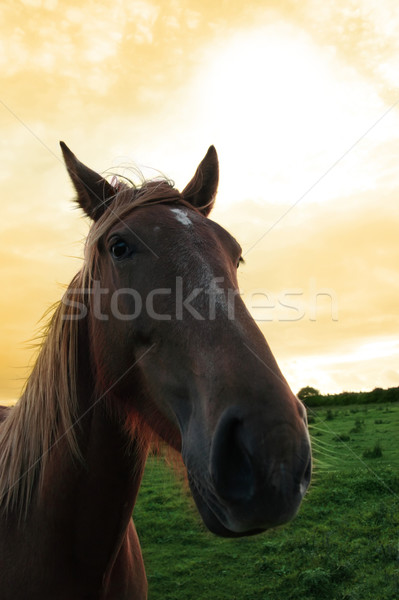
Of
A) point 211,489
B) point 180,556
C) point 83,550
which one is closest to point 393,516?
point 180,556

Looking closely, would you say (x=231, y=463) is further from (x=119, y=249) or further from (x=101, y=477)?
(x=119, y=249)

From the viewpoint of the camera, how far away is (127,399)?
301cm

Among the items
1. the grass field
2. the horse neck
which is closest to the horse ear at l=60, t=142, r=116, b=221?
the horse neck

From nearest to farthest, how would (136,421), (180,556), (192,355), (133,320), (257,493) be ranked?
(257,493), (192,355), (133,320), (136,421), (180,556)

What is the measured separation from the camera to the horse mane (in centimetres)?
312

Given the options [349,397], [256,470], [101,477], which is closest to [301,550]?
[101,477]

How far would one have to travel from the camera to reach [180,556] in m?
7.74

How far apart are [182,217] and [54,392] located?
4.73 feet

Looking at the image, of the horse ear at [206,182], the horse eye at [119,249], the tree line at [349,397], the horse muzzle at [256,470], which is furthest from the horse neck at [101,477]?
the tree line at [349,397]

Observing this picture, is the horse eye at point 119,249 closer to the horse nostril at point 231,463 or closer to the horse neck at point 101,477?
the horse neck at point 101,477

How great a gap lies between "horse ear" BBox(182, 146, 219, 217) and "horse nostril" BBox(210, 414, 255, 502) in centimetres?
211

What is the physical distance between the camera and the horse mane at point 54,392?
3125mm

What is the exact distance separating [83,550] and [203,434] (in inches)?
54.7

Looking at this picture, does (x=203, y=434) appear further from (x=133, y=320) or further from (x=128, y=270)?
(x=128, y=270)
